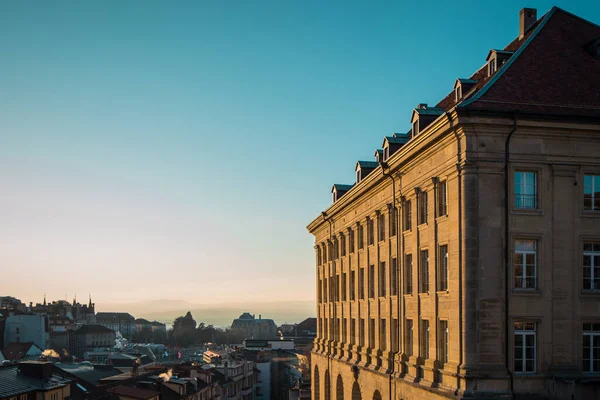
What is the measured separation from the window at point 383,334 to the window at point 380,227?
4957mm

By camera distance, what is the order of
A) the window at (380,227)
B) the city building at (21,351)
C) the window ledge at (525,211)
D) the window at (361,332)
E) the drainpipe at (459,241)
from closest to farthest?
the drainpipe at (459,241), the window ledge at (525,211), the window at (380,227), the window at (361,332), the city building at (21,351)

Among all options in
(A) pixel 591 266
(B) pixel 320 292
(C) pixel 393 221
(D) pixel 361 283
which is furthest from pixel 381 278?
(B) pixel 320 292

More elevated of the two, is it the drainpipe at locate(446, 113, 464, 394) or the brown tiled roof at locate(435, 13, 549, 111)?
the brown tiled roof at locate(435, 13, 549, 111)

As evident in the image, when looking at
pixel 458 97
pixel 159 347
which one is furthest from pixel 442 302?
pixel 159 347

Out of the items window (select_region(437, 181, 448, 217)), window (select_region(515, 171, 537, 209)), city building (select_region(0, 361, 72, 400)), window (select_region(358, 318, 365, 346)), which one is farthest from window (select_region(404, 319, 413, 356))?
city building (select_region(0, 361, 72, 400))

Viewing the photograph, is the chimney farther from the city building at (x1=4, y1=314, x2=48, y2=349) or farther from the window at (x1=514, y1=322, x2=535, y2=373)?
the city building at (x1=4, y1=314, x2=48, y2=349)

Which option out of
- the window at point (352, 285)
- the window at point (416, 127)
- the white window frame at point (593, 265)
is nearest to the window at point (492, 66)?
the window at point (416, 127)

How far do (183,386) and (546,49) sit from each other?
55.2 m

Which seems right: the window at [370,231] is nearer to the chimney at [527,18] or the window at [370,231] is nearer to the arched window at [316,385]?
the chimney at [527,18]

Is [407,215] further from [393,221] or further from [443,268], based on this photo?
[443,268]

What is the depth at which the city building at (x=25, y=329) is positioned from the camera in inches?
6142

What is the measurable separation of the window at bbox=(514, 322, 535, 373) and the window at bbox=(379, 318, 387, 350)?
1462 centimetres

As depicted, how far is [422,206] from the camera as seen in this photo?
3566 cm

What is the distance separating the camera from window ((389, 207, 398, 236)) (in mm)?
40219
